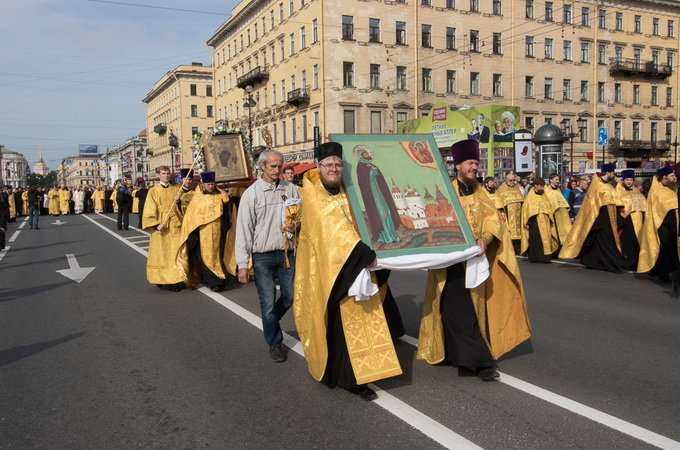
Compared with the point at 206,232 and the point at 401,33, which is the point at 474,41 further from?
the point at 206,232

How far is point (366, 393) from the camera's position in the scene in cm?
452

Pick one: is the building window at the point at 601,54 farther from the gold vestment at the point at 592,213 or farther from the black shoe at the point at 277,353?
the black shoe at the point at 277,353

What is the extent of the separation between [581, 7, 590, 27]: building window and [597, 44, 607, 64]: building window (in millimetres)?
2435

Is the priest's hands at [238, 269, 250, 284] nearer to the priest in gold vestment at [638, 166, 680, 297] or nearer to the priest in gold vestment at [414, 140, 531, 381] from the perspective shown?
the priest in gold vestment at [414, 140, 531, 381]

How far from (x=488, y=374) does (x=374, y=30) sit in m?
42.0

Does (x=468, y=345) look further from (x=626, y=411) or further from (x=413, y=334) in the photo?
(x=413, y=334)

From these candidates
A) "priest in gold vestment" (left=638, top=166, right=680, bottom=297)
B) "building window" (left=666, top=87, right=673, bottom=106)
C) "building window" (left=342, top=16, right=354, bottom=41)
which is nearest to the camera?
"priest in gold vestment" (left=638, top=166, right=680, bottom=297)

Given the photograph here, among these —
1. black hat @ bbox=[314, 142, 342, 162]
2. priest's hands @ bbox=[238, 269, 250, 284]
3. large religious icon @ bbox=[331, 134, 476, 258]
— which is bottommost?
priest's hands @ bbox=[238, 269, 250, 284]

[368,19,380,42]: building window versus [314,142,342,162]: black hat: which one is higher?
[368,19,380,42]: building window

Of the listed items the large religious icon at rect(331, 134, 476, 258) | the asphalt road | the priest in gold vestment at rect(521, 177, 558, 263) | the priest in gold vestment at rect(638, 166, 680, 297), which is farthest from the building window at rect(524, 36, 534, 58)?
the large religious icon at rect(331, 134, 476, 258)

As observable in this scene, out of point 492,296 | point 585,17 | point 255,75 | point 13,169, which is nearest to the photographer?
point 492,296

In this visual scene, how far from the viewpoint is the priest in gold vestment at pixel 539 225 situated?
12.6 metres

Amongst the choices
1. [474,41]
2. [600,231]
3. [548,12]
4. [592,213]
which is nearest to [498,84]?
[474,41]

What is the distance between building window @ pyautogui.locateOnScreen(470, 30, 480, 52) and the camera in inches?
1870
